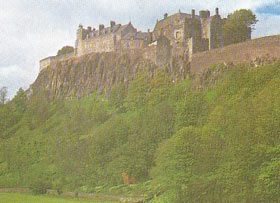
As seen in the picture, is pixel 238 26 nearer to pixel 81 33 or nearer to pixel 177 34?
pixel 177 34

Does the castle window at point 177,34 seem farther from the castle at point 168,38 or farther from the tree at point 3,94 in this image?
the tree at point 3,94

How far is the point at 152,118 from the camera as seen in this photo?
1090 inches

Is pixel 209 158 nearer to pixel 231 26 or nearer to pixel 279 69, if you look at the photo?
pixel 279 69

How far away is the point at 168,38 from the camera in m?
37.2

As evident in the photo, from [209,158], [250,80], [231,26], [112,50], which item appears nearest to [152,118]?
[250,80]

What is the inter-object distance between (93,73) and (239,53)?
712 inches

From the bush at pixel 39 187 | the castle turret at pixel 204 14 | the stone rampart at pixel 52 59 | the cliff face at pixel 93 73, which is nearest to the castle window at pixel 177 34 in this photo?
the castle turret at pixel 204 14

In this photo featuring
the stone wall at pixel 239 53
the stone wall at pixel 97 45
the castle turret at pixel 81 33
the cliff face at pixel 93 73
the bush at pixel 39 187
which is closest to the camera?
the stone wall at pixel 239 53

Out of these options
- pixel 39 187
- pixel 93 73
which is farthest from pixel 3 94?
pixel 39 187

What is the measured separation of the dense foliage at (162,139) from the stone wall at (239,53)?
1.20 meters

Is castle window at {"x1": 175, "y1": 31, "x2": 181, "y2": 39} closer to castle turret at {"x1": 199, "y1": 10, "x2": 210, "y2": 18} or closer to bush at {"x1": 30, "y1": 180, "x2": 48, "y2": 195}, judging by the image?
castle turret at {"x1": 199, "y1": 10, "x2": 210, "y2": 18}

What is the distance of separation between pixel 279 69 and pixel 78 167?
11.8 meters

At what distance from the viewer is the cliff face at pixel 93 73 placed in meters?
35.2

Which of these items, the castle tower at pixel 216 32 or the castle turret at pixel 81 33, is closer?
the castle tower at pixel 216 32
